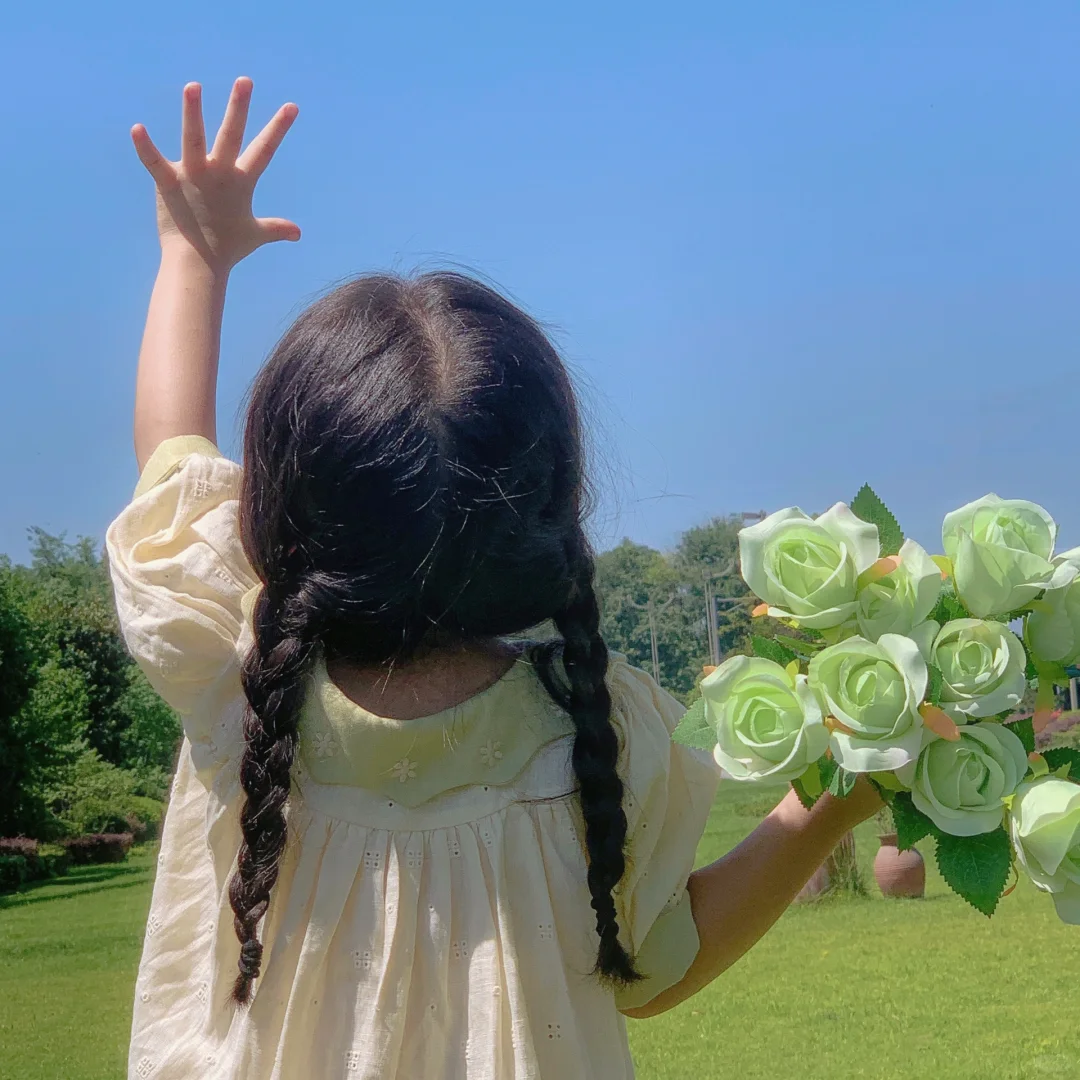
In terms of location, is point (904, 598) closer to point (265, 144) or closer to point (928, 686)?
point (928, 686)

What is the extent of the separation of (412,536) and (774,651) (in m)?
0.27

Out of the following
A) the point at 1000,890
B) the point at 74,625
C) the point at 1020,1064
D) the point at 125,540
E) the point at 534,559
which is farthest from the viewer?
the point at 74,625

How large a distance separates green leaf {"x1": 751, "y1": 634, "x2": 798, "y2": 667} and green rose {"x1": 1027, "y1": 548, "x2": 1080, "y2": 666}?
0.17 meters

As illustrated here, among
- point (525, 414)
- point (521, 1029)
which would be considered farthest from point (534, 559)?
point (521, 1029)

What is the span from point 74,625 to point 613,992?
14.5m

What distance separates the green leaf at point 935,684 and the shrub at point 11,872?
11150mm

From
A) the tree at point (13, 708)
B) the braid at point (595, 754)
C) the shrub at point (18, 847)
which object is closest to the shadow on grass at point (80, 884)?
the shrub at point (18, 847)

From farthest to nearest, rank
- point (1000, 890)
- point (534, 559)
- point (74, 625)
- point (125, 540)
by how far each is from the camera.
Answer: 1. point (74, 625)
2. point (125, 540)
3. point (534, 559)
4. point (1000, 890)

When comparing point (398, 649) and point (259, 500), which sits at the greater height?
point (259, 500)

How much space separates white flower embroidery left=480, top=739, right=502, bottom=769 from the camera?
925mm

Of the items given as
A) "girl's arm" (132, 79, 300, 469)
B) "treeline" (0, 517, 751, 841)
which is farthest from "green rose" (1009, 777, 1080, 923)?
"treeline" (0, 517, 751, 841)

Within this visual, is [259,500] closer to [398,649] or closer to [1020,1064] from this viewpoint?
[398,649]

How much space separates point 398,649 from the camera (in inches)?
36.3

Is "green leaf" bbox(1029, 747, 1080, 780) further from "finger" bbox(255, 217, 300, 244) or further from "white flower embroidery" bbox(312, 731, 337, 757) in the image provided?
"finger" bbox(255, 217, 300, 244)
